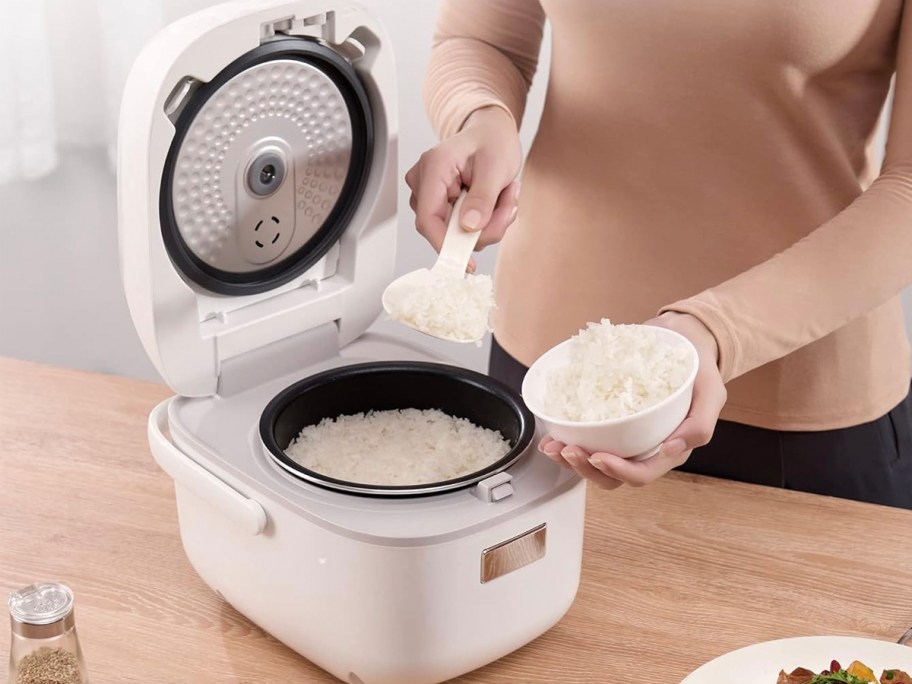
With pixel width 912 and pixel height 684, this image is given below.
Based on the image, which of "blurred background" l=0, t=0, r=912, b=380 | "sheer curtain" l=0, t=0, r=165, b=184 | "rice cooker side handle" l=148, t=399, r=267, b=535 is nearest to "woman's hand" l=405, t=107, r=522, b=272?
"rice cooker side handle" l=148, t=399, r=267, b=535

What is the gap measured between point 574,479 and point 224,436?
13.3 inches

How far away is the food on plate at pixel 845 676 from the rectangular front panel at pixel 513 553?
0.23 meters

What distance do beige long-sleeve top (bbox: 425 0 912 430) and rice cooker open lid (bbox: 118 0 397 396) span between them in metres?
0.22

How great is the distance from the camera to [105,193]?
2920 millimetres

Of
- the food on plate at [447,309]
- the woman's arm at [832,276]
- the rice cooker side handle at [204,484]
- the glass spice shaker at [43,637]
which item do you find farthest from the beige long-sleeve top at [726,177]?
the glass spice shaker at [43,637]

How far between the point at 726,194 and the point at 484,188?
0.32m

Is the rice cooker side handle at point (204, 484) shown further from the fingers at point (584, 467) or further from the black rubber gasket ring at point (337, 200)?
the fingers at point (584, 467)

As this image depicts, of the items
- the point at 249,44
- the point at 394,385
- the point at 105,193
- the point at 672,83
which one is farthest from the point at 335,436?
the point at 105,193

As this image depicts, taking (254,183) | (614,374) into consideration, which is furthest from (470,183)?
(614,374)

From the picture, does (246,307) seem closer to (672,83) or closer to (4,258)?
(672,83)

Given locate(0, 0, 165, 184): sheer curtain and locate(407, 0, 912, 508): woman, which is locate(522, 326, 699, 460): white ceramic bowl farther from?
locate(0, 0, 165, 184): sheer curtain

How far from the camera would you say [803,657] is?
96 cm

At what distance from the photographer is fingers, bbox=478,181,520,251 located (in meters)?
1.20

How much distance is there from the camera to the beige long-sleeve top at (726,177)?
1.13 metres
